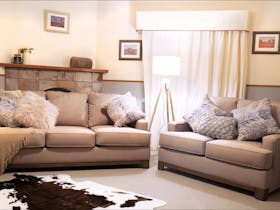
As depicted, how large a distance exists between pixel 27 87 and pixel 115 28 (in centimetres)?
162

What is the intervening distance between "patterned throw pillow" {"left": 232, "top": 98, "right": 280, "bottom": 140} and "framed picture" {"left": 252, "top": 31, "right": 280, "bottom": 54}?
1.20 meters

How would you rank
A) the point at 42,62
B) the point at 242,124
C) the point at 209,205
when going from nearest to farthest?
1. the point at 209,205
2. the point at 242,124
3. the point at 42,62

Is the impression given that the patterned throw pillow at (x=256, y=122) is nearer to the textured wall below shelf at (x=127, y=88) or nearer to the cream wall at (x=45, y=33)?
the textured wall below shelf at (x=127, y=88)

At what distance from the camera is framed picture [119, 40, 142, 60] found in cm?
508

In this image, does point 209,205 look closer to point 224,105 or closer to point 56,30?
point 224,105

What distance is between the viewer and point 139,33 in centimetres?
506

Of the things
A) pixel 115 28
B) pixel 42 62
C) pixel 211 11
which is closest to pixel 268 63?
pixel 211 11

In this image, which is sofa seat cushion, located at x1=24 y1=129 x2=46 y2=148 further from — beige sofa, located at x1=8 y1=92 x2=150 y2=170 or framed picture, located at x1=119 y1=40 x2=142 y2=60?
framed picture, located at x1=119 y1=40 x2=142 y2=60

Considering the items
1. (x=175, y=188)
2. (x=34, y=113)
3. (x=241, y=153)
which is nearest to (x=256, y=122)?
(x=241, y=153)

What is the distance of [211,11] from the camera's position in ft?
15.4

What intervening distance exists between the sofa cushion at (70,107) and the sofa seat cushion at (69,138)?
1.44 ft

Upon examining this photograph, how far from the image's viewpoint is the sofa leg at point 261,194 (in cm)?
299

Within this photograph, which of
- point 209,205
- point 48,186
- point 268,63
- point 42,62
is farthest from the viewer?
point 42,62

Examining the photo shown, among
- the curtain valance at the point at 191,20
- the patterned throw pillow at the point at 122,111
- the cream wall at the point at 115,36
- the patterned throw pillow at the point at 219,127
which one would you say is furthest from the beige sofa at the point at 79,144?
the curtain valance at the point at 191,20
